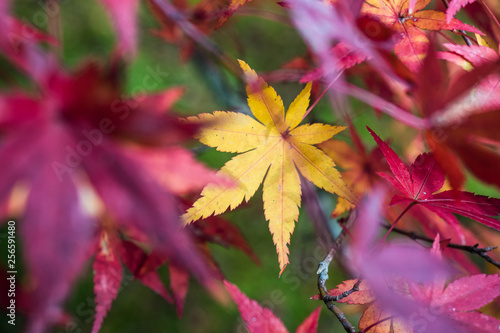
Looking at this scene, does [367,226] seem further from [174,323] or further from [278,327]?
[174,323]

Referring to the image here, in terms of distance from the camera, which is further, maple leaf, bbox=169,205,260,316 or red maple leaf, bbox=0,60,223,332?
maple leaf, bbox=169,205,260,316

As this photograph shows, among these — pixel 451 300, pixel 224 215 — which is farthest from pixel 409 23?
pixel 224 215

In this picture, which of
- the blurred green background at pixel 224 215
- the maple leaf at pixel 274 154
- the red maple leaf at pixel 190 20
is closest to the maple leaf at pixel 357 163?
the maple leaf at pixel 274 154

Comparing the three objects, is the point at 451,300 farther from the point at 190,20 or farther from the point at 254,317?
the point at 190,20

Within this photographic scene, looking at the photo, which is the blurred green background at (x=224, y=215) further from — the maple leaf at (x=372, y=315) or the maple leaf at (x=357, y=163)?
the maple leaf at (x=372, y=315)

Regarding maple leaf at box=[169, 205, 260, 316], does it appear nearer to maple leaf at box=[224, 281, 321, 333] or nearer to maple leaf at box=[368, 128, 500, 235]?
maple leaf at box=[224, 281, 321, 333]

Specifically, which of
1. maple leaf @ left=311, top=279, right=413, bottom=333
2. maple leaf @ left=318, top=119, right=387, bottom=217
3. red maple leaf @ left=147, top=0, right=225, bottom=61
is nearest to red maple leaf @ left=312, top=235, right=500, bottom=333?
maple leaf @ left=311, top=279, right=413, bottom=333
